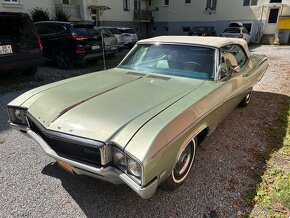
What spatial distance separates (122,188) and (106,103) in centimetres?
100

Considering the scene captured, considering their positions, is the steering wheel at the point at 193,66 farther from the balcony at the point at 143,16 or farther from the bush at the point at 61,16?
the balcony at the point at 143,16

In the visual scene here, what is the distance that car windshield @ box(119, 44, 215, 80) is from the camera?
3400 mm

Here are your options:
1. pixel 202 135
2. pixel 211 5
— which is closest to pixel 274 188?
pixel 202 135

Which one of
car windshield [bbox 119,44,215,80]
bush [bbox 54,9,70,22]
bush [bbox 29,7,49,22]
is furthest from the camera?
bush [bbox 54,9,70,22]

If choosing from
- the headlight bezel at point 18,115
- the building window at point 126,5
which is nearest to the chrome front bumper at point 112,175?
the headlight bezel at point 18,115

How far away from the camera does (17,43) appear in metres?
6.54

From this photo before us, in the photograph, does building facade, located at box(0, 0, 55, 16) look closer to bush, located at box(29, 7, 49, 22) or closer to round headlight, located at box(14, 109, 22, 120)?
bush, located at box(29, 7, 49, 22)

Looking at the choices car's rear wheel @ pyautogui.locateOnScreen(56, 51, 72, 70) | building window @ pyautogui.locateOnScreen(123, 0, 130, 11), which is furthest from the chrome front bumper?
building window @ pyautogui.locateOnScreen(123, 0, 130, 11)

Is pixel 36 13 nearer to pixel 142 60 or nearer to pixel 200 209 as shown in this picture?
pixel 142 60

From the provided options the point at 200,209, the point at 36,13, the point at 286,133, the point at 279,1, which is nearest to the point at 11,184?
the point at 200,209

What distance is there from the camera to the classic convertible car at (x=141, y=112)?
2018 millimetres

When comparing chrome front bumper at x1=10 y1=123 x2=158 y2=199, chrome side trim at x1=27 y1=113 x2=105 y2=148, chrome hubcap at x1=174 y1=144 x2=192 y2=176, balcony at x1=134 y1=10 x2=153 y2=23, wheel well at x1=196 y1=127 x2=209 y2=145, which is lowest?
chrome hubcap at x1=174 y1=144 x2=192 y2=176

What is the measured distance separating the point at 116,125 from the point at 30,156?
6.46 feet

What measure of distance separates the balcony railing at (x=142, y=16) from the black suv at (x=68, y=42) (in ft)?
56.2
